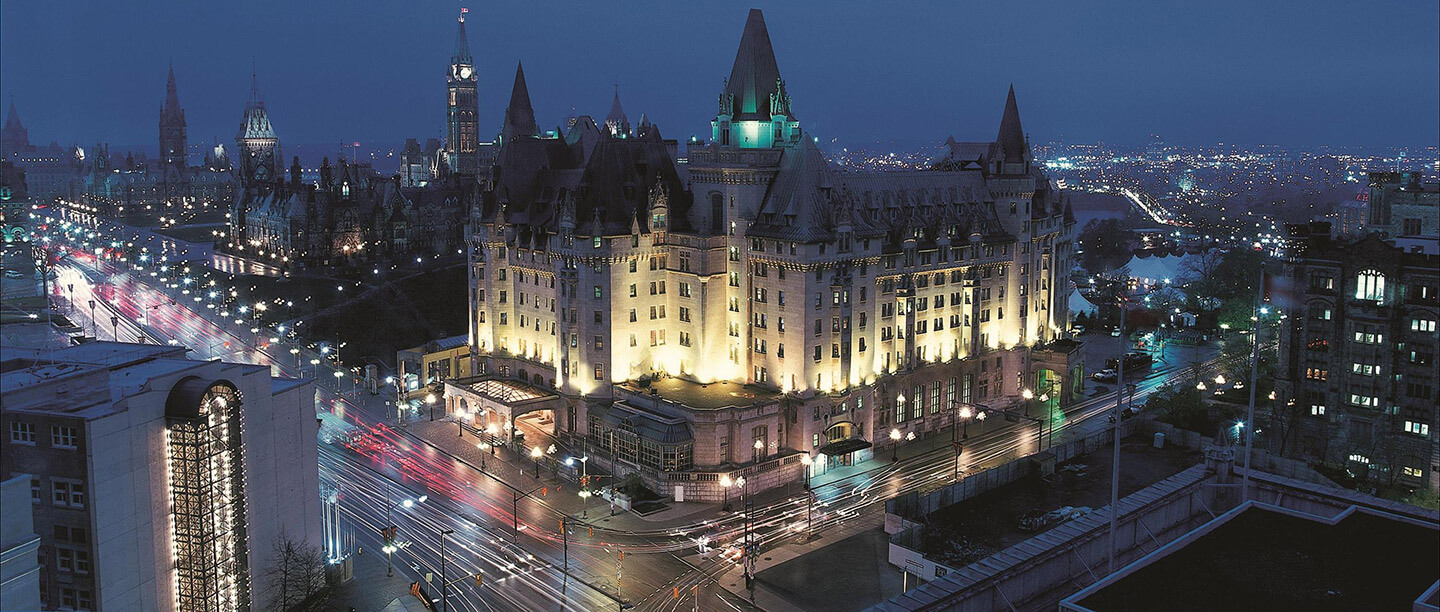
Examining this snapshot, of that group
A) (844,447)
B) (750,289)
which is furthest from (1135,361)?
(750,289)

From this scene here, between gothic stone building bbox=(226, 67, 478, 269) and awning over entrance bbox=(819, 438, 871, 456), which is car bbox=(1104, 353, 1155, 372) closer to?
awning over entrance bbox=(819, 438, 871, 456)

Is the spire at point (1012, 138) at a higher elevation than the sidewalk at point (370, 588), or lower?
higher

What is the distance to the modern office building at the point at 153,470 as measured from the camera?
51.8 metres

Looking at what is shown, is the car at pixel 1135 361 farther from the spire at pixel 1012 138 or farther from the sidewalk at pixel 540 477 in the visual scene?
the sidewalk at pixel 540 477

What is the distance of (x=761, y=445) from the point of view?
87375 millimetres

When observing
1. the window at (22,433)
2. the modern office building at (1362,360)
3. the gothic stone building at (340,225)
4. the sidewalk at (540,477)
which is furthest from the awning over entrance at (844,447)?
the gothic stone building at (340,225)

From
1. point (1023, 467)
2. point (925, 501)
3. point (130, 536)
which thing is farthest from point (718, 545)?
point (130, 536)

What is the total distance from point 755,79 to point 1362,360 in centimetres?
5798

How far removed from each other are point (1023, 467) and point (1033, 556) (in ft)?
131

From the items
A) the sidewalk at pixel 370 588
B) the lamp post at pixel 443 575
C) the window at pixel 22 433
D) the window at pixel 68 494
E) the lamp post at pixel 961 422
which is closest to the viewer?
the window at pixel 22 433

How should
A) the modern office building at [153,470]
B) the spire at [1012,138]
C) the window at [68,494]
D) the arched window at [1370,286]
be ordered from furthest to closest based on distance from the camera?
1. the spire at [1012,138]
2. the arched window at [1370,286]
3. the window at [68,494]
4. the modern office building at [153,470]

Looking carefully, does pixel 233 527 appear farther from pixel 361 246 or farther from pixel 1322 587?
pixel 361 246

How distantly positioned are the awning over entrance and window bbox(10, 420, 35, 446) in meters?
56.5

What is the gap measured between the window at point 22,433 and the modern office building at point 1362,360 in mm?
90686
